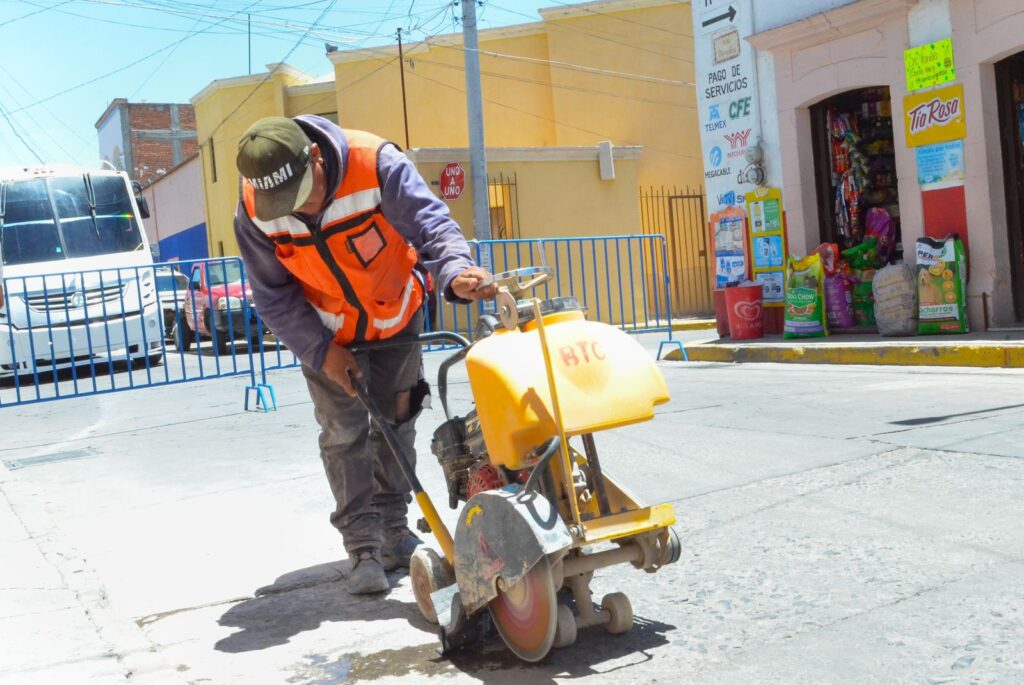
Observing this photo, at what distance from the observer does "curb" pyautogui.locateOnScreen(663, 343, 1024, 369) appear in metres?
9.37

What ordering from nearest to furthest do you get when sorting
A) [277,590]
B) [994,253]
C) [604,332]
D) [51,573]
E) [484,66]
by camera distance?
1. [604,332]
2. [277,590]
3. [51,573]
4. [994,253]
5. [484,66]

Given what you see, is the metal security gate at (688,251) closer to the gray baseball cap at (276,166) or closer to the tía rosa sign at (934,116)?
the tía rosa sign at (934,116)

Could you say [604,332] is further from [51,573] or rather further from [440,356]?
[440,356]

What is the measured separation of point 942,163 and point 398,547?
8.82 metres

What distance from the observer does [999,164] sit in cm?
1092

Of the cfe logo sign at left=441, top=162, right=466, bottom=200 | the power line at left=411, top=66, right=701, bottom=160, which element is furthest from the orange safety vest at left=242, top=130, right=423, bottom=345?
the power line at left=411, top=66, right=701, bottom=160

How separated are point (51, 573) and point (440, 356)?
7.96m

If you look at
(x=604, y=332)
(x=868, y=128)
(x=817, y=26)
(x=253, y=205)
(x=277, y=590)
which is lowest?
(x=277, y=590)

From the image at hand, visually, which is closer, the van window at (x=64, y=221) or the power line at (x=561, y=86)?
the van window at (x=64, y=221)

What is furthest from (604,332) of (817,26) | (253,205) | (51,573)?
(817,26)

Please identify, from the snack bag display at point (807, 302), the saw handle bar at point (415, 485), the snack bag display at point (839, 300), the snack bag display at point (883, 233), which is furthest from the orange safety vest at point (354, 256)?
the snack bag display at point (883, 233)

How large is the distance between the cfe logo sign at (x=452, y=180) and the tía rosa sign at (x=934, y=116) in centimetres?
984

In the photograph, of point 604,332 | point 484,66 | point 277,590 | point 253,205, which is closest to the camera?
point 604,332

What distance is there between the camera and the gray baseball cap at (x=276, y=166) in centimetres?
338
